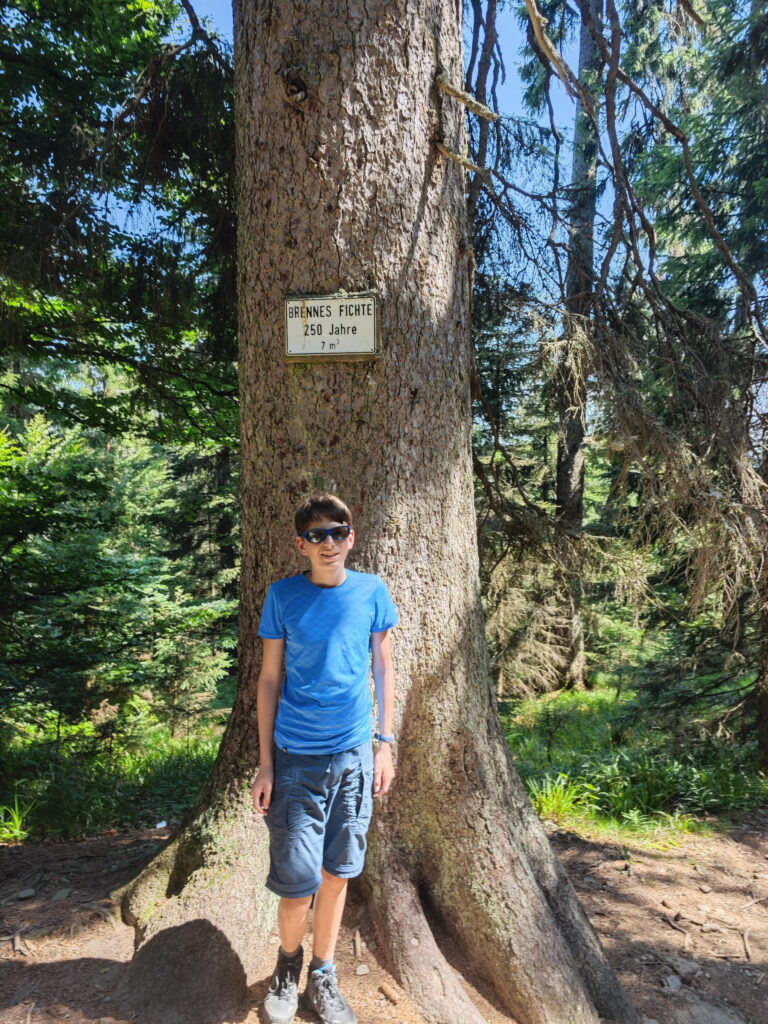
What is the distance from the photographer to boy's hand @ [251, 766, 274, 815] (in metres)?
2.36

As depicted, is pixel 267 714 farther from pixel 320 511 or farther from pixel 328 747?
pixel 320 511

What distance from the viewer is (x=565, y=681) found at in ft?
43.8

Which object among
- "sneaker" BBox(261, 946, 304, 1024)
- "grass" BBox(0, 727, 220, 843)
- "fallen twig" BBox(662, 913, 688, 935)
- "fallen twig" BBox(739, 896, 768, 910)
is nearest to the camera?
"sneaker" BBox(261, 946, 304, 1024)

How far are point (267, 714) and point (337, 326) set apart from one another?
1.49 meters

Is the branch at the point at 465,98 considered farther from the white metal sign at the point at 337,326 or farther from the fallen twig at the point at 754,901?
the fallen twig at the point at 754,901

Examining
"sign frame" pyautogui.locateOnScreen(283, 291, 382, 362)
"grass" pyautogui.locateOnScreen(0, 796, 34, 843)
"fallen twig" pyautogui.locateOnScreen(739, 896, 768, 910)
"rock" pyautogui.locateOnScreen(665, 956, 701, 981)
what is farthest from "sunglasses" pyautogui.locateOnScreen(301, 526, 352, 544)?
"grass" pyautogui.locateOnScreen(0, 796, 34, 843)

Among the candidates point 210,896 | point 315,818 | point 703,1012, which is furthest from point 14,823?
point 703,1012

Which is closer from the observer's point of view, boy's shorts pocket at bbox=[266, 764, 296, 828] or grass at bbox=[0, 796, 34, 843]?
boy's shorts pocket at bbox=[266, 764, 296, 828]

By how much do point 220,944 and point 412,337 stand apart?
8.01 ft

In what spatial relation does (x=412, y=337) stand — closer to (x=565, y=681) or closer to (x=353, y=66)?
(x=353, y=66)

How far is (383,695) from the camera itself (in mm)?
2486

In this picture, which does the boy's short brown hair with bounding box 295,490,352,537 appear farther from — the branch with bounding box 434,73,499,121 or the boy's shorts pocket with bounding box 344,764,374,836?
the branch with bounding box 434,73,499,121

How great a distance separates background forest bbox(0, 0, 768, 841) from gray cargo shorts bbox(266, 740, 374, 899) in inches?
90.6

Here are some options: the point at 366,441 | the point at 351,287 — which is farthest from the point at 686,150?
the point at 366,441
